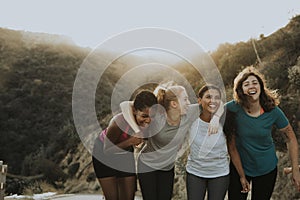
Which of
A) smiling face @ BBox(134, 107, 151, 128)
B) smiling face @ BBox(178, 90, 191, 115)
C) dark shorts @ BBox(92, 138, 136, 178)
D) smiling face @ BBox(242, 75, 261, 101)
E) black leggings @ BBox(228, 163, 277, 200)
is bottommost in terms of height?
black leggings @ BBox(228, 163, 277, 200)

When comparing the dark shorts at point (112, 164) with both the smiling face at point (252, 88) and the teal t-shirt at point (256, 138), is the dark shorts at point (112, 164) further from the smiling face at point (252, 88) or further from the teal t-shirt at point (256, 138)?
the smiling face at point (252, 88)

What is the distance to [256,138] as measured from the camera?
3.45 m

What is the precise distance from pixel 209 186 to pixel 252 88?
2.61 feet

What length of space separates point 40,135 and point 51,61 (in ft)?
21.0

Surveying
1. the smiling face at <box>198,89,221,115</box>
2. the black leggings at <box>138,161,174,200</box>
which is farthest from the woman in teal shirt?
the black leggings at <box>138,161,174,200</box>

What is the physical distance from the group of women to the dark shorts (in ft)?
0.63

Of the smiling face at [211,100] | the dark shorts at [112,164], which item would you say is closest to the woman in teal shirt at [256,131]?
the smiling face at [211,100]

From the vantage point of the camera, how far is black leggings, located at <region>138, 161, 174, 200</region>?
3.50 metres

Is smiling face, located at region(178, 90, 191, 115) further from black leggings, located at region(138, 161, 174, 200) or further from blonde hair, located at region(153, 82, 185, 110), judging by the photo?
black leggings, located at region(138, 161, 174, 200)

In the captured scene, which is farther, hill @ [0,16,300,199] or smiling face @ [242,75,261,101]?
hill @ [0,16,300,199]

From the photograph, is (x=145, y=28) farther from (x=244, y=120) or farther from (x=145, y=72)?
(x=244, y=120)

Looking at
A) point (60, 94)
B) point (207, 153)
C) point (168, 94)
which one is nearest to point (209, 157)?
point (207, 153)

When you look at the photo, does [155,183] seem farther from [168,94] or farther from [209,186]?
[168,94]

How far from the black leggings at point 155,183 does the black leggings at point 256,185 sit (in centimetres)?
47
